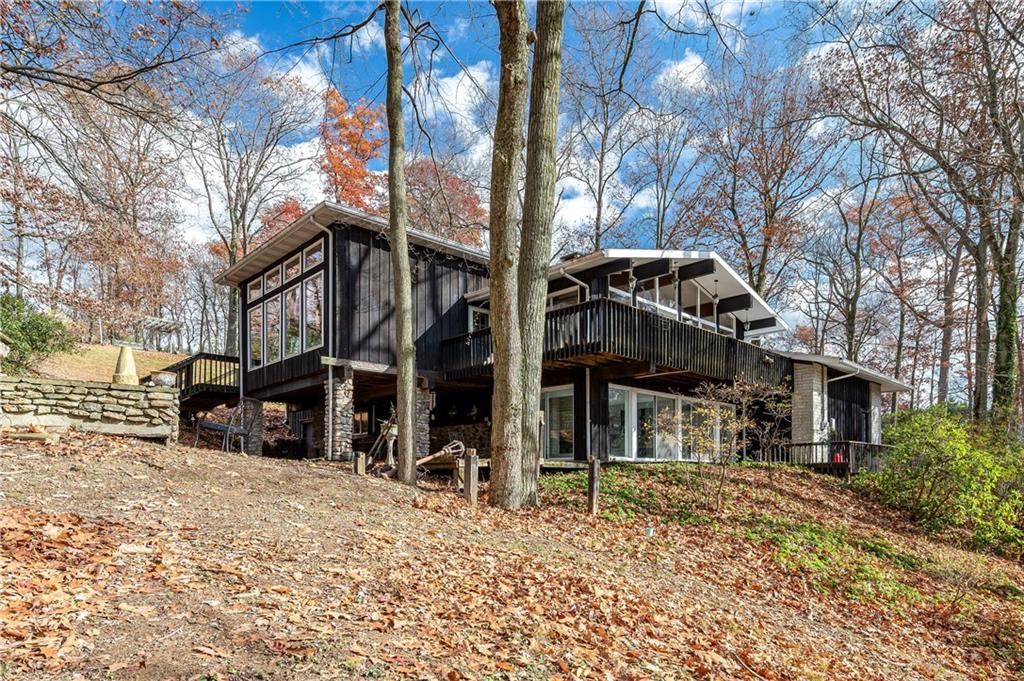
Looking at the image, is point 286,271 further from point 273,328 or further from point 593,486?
point 593,486

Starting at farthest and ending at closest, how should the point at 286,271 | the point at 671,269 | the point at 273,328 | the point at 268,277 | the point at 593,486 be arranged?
the point at 268,277
the point at 273,328
the point at 286,271
the point at 671,269
the point at 593,486

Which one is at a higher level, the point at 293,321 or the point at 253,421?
the point at 293,321

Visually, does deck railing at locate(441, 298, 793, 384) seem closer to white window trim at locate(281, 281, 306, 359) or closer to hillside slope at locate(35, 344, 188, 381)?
white window trim at locate(281, 281, 306, 359)

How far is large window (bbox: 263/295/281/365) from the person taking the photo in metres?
16.9

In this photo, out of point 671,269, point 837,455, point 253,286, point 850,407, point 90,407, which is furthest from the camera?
point 850,407

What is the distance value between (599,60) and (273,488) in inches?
776

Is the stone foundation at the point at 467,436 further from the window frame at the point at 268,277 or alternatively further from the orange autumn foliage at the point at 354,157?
the orange autumn foliage at the point at 354,157

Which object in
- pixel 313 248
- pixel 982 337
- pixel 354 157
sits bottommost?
pixel 982 337

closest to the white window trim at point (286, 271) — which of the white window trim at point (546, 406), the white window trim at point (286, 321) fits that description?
the white window trim at point (286, 321)

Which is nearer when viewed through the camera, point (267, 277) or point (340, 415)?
point (340, 415)

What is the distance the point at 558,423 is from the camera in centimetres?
1598

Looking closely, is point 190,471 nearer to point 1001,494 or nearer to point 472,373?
point 472,373

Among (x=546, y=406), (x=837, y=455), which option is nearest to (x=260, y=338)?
(x=546, y=406)

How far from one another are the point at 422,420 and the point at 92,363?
1863cm
